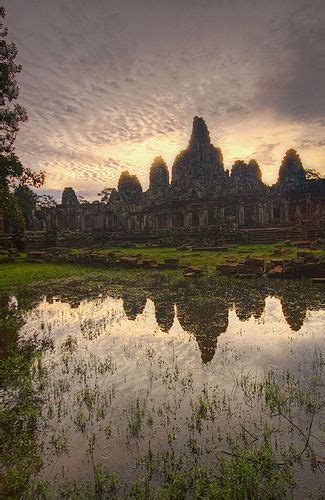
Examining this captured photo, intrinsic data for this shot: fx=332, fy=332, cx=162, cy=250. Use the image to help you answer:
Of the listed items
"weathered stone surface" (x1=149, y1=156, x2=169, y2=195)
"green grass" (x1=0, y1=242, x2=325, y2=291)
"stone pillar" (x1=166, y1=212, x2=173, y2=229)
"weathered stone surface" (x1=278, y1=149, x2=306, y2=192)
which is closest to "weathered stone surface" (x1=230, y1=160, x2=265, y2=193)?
"weathered stone surface" (x1=278, y1=149, x2=306, y2=192)

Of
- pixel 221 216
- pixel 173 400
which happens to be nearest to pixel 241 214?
pixel 221 216

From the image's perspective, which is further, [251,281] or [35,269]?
[35,269]

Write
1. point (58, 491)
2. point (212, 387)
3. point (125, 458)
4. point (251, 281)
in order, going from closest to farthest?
point (58, 491) → point (125, 458) → point (212, 387) → point (251, 281)

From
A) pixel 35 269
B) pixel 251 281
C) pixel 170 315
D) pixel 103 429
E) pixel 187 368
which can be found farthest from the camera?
pixel 35 269

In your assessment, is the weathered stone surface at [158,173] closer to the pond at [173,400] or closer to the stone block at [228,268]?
the stone block at [228,268]

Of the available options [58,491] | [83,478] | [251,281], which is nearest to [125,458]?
[83,478]

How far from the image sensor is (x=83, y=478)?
3.47 metres

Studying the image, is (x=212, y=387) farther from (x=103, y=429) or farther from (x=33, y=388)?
(x=33, y=388)

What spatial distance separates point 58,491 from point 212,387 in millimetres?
2688

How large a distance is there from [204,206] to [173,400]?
44.9 metres

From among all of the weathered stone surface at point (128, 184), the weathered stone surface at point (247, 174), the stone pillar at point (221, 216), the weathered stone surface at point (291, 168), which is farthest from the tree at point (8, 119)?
the weathered stone surface at point (128, 184)

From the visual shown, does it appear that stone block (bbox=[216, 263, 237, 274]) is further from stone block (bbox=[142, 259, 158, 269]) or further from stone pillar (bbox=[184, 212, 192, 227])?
stone pillar (bbox=[184, 212, 192, 227])

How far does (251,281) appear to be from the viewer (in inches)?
611

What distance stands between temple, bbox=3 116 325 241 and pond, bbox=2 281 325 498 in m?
23.3
